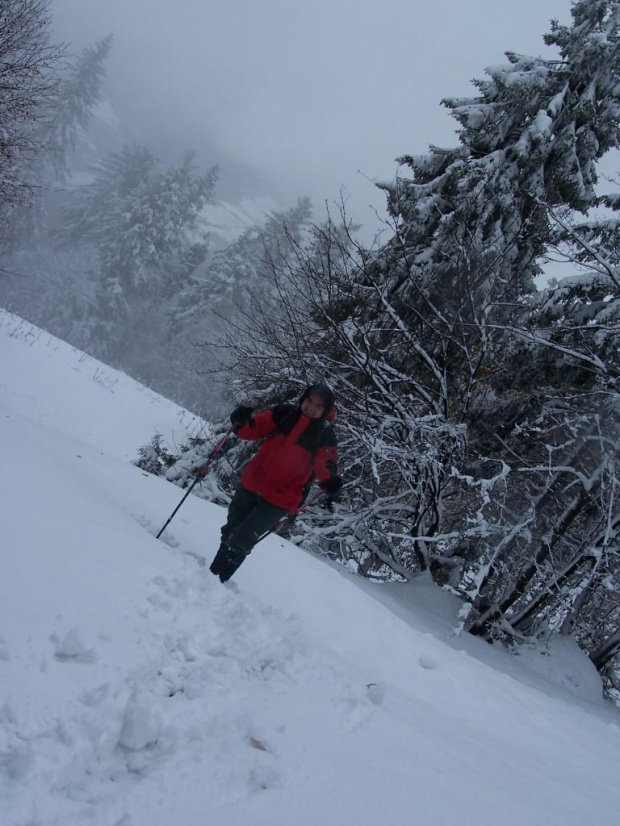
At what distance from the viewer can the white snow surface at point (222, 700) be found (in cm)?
189

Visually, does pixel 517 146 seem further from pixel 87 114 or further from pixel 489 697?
pixel 87 114

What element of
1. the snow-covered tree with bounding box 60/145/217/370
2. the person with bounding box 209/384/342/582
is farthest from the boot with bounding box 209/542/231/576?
the snow-covered tree with bounding box 60/145/217/370

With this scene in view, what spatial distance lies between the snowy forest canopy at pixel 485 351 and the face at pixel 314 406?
2064 mm

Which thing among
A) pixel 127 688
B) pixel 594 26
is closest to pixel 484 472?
pixel 127 688

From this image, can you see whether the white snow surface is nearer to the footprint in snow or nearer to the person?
the footprint in snow

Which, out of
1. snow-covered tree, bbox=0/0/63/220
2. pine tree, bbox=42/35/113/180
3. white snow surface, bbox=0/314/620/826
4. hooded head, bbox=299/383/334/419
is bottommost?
white snow surface, bbox=0/314/620/826

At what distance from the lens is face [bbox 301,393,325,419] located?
421 cm

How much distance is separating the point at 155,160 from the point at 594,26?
56.2m

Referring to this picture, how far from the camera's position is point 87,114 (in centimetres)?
5812

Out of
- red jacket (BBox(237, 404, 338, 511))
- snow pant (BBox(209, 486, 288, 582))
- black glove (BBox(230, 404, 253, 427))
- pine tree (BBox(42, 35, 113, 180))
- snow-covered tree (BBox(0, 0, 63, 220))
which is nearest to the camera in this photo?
snow pant (BBox(209, 486, 288, 582))

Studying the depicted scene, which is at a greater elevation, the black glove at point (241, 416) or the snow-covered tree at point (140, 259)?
the snow-covered tree at point (140, 259)

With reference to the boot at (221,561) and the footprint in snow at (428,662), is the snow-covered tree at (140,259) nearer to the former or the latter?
the boot at (221,561)

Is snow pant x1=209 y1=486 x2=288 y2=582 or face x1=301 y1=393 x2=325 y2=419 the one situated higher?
face x1=301 y1=393 x2=325 y2=419

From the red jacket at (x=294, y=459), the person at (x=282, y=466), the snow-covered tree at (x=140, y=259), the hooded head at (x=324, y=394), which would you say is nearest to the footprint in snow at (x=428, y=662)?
the person at (x=282, y=466)
